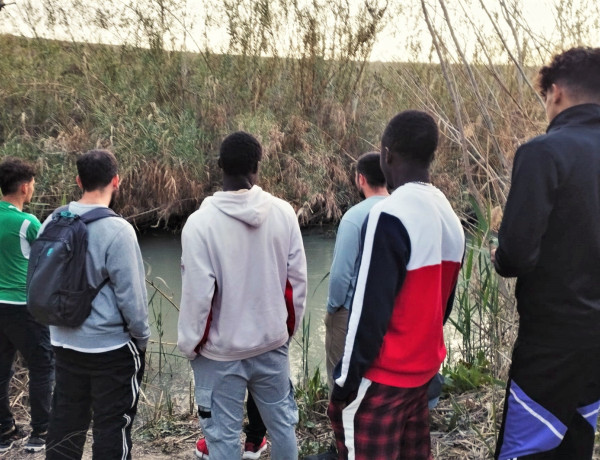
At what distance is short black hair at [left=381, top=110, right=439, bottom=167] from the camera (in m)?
1.91

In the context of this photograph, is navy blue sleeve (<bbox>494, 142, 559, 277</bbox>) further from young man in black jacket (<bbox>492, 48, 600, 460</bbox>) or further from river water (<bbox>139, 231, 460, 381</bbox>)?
river water (<bbox>139, 231, 460, 381</bbox>)

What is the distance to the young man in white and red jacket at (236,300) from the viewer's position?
7.51 ft

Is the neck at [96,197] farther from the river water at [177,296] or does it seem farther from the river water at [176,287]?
the river water at [176,287]

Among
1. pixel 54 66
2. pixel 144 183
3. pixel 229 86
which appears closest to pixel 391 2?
pixel 229 86

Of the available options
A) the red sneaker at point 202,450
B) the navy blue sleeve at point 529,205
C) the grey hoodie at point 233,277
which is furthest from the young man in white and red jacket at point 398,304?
the red sneaker at point 202,450

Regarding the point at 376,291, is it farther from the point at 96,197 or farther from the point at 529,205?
the point at 96,197

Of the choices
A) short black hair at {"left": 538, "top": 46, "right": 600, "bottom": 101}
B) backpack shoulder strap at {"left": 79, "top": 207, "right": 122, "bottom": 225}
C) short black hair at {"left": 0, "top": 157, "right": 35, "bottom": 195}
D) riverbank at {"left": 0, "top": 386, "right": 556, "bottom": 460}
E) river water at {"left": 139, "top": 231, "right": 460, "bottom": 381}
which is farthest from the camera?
river water at {"left": 139, "top": 231, "right": 460, "bottom": 381}

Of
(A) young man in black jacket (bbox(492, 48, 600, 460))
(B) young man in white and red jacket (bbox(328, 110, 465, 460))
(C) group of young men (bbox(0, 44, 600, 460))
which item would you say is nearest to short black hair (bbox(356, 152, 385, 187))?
(C) group of young men (bbox(0, 44, 600, 460))

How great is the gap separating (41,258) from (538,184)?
5.71 ft

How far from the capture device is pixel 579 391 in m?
1.80

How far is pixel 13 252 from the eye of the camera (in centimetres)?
307

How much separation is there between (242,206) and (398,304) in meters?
0.75

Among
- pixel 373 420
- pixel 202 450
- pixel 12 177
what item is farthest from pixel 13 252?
pixel 373 420

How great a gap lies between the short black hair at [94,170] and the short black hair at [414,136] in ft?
3.71
